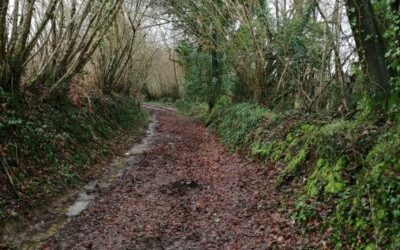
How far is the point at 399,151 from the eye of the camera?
5.55 m

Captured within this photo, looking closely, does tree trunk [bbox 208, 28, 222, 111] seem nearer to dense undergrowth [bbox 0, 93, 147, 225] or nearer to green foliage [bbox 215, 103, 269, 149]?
green foliage [bbox 215, 103, 269, 149]

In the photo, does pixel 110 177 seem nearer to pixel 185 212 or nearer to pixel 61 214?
pixel 61 214

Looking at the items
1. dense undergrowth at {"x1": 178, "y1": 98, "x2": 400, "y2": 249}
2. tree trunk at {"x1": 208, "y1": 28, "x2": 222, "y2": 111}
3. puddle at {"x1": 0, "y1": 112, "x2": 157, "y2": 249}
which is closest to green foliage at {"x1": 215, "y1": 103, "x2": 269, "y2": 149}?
dense undergrowth at {"x1": 178, "y1": 98, "x2": 400, "y2": 249}

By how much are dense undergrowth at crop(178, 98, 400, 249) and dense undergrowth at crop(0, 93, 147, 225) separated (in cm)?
442

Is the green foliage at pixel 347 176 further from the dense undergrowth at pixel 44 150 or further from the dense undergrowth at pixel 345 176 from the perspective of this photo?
the dense undergrowth at pixel 44 150

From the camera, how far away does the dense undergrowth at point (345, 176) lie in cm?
520

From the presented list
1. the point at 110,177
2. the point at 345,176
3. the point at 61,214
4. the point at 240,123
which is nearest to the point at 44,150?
the point at 110,177

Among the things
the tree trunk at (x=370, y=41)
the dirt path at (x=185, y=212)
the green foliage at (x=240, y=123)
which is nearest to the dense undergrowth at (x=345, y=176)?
the dirt path at (x=185, y=212)

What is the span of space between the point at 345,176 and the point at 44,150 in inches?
248

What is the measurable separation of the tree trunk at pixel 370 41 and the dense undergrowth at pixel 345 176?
2.24 feet

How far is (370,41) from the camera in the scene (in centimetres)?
733

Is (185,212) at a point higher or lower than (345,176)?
lower

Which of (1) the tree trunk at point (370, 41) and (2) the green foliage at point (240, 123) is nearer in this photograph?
(1) the tree trunk at point (370, 41)

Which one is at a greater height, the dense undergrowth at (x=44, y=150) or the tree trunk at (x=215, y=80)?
the tree trunk at (x=215, y=80)
